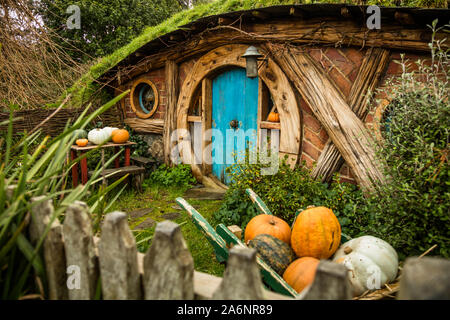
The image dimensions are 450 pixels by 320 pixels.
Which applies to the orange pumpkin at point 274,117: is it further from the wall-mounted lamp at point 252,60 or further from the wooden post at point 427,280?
the wooden post at point 427,280

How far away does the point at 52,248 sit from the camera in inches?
42.2

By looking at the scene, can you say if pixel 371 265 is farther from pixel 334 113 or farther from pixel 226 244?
pixel 334 113

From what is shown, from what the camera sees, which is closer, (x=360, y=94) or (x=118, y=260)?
(x=118, y=260)

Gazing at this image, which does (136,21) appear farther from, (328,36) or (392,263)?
(392,263)

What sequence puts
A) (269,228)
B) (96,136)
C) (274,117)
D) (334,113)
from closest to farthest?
(269,228), (334,113), (274,117), (96,136)

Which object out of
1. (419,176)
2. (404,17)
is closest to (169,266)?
(419,176)

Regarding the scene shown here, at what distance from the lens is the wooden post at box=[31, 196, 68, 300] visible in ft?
3.51

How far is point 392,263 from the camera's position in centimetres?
209

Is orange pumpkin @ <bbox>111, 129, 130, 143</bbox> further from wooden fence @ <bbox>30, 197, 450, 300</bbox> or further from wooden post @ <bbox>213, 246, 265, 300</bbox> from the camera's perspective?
wooden post @ <bbox>213, 246, 265, 300</bbox>

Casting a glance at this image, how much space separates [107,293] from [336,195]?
3.14 meters

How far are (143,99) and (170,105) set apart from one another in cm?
103

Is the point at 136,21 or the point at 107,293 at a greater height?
the point at 136,21

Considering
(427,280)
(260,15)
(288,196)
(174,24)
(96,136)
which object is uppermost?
(174,24)

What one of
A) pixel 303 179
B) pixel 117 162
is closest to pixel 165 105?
pixel 117 162
